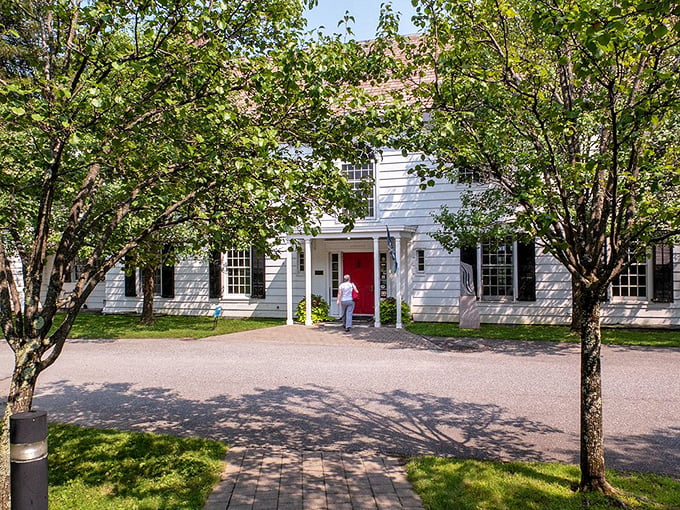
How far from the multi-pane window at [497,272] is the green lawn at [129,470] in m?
13.9

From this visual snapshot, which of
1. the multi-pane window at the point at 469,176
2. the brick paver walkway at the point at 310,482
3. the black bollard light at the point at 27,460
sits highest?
A: the multi-pane window at the point at 469,176

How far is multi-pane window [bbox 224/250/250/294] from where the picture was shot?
68.2ft

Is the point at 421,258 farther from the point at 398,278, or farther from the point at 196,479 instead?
the point at 196,479

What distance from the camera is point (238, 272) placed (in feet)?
68.9

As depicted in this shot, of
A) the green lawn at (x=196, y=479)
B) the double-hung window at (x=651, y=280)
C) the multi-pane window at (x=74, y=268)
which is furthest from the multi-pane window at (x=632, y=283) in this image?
the multi-pane window at (x=74, y=268)

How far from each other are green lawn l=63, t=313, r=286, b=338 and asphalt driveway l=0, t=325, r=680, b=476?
8.54 ft

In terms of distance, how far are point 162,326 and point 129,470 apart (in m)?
13.3

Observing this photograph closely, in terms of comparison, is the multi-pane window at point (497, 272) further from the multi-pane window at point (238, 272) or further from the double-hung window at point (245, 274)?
the multi-pane window at point (238, 272)

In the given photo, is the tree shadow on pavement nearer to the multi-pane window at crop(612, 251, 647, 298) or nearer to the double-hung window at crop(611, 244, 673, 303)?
the double-hung window at crop(611, 244, 673, 303)

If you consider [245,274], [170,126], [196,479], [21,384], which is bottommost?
[196,479]

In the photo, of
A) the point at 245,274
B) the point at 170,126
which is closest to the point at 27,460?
A: the point at 170,126

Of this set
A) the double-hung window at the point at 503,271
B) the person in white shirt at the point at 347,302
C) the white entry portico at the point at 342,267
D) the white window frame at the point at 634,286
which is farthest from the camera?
the white entry portico at the point at 342,267

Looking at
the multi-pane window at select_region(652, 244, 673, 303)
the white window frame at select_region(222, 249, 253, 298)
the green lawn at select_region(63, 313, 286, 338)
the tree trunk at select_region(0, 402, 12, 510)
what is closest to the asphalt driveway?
the tree trunk at select_region(0, 402, 12, 510)

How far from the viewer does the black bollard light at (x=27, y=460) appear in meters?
3.00
